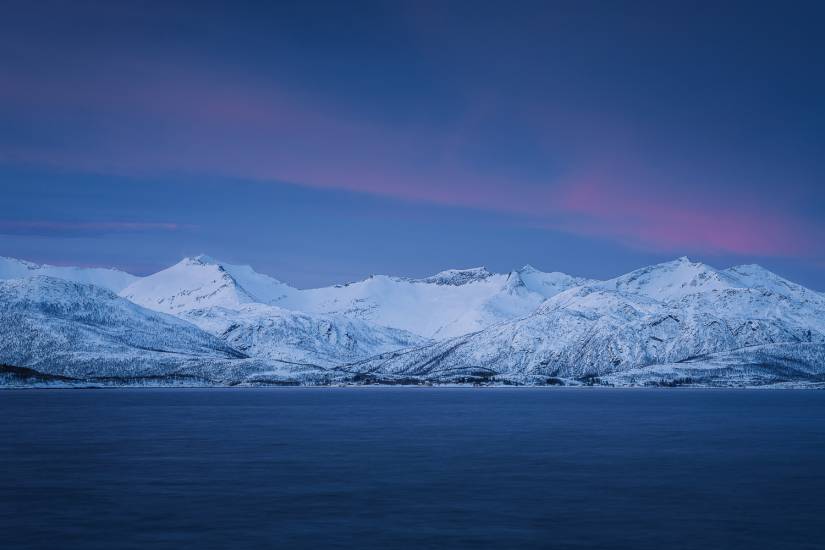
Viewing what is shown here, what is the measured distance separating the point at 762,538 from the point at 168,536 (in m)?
28.8

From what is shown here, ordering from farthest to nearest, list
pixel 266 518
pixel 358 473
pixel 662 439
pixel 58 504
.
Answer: pixel 662 439
pixel 358 473
pixel 58 504
pixel 266 518

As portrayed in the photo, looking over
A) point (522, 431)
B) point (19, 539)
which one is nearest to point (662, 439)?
point (522, 431)

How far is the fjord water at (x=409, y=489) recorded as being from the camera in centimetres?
4409

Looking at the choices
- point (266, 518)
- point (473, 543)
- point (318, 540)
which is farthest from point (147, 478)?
point (473, 543)

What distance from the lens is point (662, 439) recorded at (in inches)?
4040

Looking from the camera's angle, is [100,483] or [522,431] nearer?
[100,483]

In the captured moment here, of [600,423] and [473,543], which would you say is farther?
[600,423]

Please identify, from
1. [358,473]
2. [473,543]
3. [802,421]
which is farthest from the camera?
[802,421]

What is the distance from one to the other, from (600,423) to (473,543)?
316 feet

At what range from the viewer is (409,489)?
5962 centimetres

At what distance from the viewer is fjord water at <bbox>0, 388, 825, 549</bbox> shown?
44.1 metres

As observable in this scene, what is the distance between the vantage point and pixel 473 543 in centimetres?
4200

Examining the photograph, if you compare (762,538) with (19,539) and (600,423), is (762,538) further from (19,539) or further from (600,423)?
(600,423)

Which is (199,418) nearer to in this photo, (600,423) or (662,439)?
(600,423)
